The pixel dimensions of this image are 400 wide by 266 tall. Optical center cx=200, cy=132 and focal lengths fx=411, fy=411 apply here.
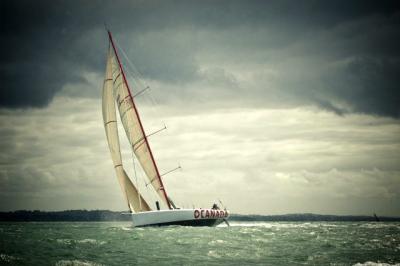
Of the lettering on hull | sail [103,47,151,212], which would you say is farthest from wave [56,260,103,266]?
sail [103,47,151,212]

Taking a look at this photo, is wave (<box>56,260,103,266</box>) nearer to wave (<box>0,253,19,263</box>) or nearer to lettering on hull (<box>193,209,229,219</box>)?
wave (<box>0,253,19,263</box>)

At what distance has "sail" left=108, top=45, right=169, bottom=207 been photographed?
42.0m

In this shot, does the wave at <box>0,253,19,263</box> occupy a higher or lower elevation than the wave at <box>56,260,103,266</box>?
higher

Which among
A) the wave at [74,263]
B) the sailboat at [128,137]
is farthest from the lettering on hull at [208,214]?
the wave at [74,263]

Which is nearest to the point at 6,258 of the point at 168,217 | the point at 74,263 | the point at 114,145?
the point at 74,263

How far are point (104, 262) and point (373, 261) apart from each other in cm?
1264

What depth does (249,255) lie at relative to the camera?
20859 mm

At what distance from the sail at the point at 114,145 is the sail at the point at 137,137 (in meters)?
1.10

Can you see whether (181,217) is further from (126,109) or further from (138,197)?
(126,109)

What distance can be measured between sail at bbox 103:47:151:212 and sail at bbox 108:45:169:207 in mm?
1101

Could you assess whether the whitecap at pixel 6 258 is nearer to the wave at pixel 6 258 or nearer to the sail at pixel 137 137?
the wave at pixel 6 258

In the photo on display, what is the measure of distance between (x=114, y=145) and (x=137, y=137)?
2.54 metres

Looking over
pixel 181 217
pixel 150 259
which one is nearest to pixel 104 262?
pixel 150 259

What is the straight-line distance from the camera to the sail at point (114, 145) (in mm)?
41719
